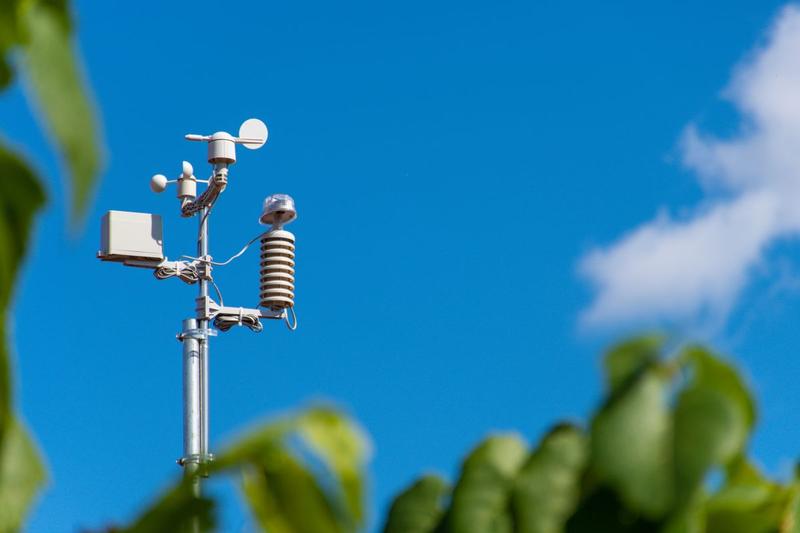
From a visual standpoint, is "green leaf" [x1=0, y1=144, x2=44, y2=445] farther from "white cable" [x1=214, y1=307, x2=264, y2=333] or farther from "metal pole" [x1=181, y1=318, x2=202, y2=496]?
"white cable" [x1=214, y1=307, x2=264, y2=333]

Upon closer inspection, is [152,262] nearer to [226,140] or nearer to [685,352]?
[226,140]

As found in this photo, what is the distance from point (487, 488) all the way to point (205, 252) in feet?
45.9

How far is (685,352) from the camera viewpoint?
27.8 inches

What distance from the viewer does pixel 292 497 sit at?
0.64 meters

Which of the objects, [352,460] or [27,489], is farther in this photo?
[27,489]

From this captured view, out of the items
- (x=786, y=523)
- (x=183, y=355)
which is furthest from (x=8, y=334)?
(x=183, y=355)

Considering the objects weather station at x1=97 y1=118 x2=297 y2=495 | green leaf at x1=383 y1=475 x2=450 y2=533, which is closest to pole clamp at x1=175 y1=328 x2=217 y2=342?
weather station at x1=97 y1=118 x2=297 y2=495

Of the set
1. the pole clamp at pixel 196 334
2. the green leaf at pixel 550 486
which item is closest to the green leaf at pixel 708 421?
the green leaf at pixel 550 486

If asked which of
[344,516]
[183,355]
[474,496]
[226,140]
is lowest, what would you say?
[344,516]

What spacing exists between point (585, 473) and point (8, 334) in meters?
0.37

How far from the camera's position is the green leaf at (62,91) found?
538mm

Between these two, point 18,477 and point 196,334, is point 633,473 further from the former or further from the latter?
point 196,334

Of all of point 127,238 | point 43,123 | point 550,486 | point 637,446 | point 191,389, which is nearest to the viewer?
point 43,123

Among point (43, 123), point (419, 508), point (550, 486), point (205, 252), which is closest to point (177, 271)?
point (205, 252)
